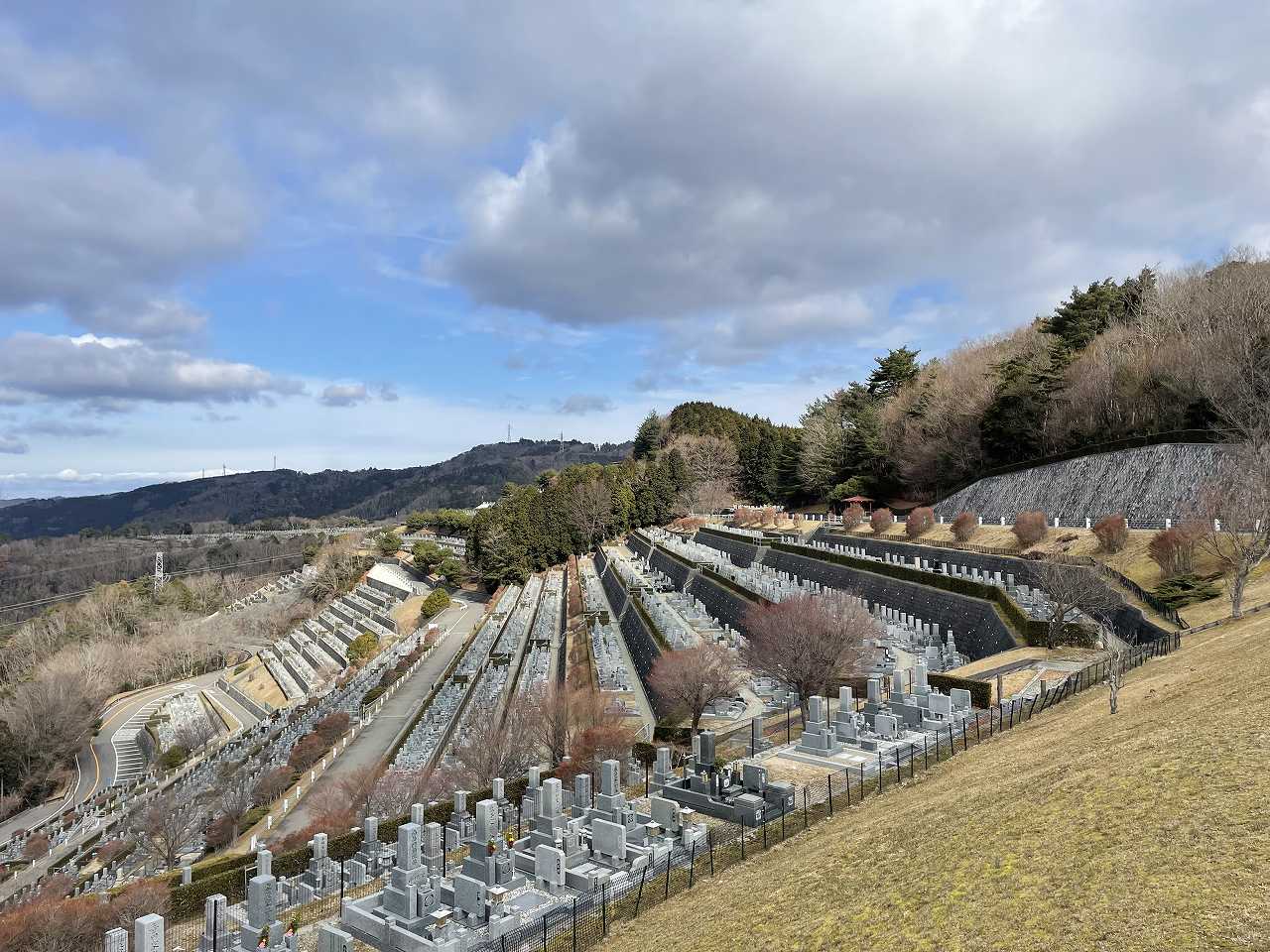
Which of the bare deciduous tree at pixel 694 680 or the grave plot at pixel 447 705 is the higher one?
the bare deciduous tree at pixel 694 680

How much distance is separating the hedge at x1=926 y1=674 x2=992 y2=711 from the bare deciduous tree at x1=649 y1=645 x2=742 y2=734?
7016mm

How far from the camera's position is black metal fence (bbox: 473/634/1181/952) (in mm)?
12844

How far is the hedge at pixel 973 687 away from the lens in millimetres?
21688

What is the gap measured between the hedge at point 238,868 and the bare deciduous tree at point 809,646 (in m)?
9.39

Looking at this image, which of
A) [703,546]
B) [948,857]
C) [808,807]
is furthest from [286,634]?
[948,857]

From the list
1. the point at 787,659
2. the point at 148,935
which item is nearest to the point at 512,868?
the point at 148,935

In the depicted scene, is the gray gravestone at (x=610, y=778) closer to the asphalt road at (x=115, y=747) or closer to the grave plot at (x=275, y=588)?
the asphalt road at (x=115, y=747)

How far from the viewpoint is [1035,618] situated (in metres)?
26.9

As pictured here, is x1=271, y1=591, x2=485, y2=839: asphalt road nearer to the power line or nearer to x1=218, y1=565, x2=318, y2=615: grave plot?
x1=218, y1=565, x2=318, y2=615: grave plot

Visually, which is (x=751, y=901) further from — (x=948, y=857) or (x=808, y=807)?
(x=808, y=807)

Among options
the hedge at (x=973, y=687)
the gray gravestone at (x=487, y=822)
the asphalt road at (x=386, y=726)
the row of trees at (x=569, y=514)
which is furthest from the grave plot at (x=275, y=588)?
the hedge at (x=973, y=687)

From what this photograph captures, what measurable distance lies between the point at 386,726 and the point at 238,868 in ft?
62.1

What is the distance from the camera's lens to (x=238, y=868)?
20.4 m

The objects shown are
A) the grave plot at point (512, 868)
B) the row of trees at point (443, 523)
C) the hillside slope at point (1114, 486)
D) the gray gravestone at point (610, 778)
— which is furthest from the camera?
the row of trees at point (443, 523)
